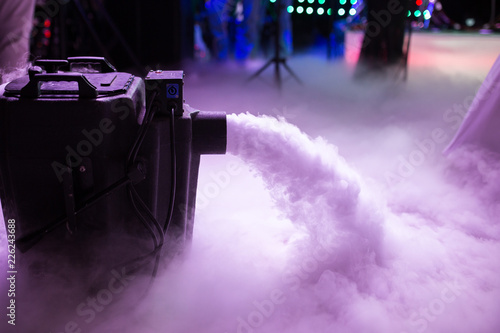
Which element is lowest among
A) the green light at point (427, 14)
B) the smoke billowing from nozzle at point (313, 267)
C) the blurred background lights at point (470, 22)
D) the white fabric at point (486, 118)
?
the smoke billowing from nozzle at point (313, 267)

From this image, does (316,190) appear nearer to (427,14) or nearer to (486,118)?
(486,118)

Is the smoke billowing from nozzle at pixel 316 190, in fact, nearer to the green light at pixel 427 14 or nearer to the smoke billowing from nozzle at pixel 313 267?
the smoke billowing from nozzle at pixel 313 267

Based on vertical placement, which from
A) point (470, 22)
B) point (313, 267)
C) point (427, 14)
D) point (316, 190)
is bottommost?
point (313, 267)

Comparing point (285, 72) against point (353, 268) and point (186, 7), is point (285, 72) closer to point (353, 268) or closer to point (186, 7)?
point (186, 7)

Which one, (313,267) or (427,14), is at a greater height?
(427,14)

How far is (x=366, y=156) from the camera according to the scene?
2.53 m

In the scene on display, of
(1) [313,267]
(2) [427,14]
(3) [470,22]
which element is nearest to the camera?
(1) [313,267]

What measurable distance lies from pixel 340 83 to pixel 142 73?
80.0 inches

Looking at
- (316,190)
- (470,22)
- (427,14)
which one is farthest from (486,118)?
(470,22)

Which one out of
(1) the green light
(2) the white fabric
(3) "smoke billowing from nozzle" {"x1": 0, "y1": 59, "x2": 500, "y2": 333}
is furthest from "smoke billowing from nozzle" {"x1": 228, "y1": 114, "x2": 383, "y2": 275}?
(1) the green light

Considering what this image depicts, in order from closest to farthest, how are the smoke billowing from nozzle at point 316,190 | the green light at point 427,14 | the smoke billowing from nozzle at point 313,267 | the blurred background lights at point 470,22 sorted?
the smoke billowing from nozzle at point 313,267 → the smoke billowing from nozzle at point 316,190 → the green light at point 427,14 → the blurred background lights at point 470,22

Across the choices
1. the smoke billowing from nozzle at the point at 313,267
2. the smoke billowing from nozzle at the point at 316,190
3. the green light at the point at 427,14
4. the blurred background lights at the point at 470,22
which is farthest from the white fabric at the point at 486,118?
the blurred background lights at the point at 470,22

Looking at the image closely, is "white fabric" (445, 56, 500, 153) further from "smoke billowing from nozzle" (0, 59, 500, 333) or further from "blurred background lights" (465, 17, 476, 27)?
"blurred background lights" (465, 17, 476, 27)

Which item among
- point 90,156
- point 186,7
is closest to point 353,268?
point 90,156
